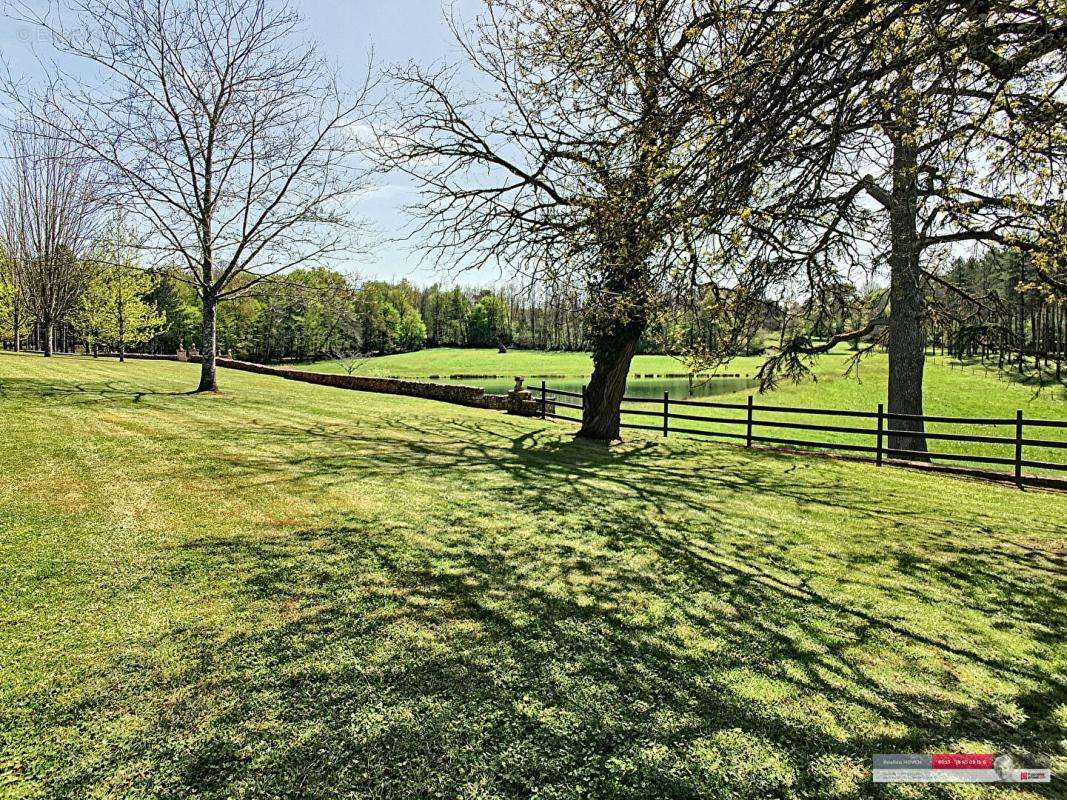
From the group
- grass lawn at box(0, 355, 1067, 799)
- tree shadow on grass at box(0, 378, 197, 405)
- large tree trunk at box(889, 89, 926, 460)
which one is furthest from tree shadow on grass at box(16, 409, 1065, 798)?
tree shadow on grass at box(0, 378, 197, 405)

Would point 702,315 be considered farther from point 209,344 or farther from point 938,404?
point 938,404

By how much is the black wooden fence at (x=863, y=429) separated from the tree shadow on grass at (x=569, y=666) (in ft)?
16.6

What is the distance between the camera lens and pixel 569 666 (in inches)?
139

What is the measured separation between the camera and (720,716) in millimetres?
3117

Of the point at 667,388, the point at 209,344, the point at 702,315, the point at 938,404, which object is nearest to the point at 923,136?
the point at 702,315

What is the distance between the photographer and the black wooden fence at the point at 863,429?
9938mm

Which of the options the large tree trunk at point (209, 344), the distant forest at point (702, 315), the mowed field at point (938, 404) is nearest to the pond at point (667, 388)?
the mowed field at point (938, 404)

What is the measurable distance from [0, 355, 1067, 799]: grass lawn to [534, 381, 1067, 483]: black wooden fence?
2.53 meters

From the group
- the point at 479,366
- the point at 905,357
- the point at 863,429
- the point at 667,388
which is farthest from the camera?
the point at 479,366

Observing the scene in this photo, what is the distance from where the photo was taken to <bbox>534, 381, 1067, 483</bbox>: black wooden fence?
994cm

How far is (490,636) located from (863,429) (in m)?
12.9

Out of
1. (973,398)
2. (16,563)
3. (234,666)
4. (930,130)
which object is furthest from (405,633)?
(973,398)

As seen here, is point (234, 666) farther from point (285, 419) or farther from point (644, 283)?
point (285, 419)

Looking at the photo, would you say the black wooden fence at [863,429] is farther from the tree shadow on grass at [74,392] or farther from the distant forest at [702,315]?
the tree shadow on grass at [74,392]
